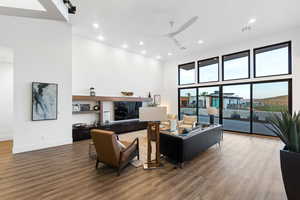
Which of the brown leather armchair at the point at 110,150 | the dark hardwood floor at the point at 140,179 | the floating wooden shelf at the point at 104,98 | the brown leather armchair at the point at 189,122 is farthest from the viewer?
the brown leather armchair at the point at 189,122

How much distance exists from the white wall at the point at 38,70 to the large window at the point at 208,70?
21.8ft

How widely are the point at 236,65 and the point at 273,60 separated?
1.38 meters

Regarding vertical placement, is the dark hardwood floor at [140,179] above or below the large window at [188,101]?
below

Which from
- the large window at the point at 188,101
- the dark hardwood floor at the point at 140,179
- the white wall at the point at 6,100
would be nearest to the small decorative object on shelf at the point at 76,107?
the dark hardwood floor at the point at 140,179

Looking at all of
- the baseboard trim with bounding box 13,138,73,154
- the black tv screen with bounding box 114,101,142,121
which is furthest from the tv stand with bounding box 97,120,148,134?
the baseboard trim with bounding box 13,138,73,154

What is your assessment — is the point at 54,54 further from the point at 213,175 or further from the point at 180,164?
the point at 213,175

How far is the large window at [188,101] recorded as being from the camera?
8.62 m

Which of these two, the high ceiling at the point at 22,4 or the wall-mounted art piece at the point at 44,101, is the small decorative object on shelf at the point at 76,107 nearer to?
the wall-mounted art piece at the point at 44,101

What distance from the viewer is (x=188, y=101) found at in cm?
893

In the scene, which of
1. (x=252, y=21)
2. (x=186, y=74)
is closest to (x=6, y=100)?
(x=186, y=74)

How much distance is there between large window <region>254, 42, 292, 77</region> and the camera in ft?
18.8

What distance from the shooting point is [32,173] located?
9.76ft

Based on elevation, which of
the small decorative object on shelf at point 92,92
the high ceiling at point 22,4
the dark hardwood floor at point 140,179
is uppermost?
the high ceiling at point 22,4

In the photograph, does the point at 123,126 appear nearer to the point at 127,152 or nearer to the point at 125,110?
the point at 125,110
